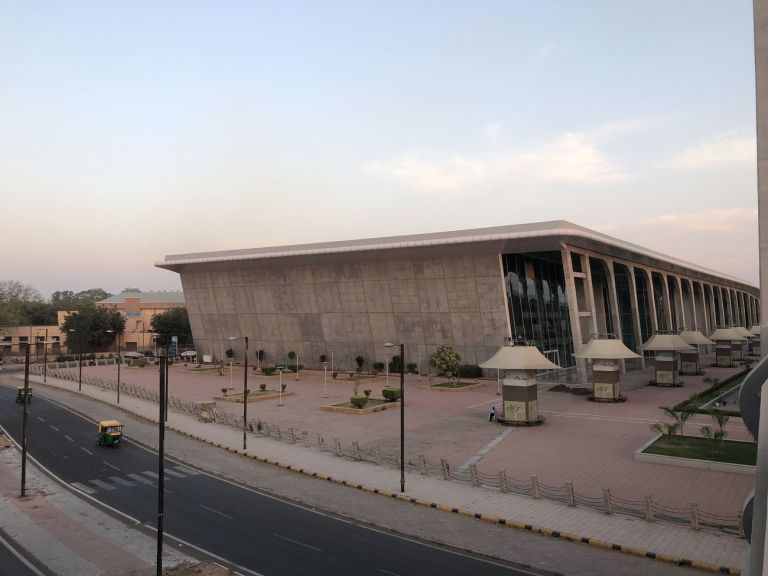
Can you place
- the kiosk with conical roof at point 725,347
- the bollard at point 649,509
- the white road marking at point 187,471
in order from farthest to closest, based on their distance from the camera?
the kiosk with conical roof at point 725,347, the white road marking at point 187,471, the bollard at point 649,509

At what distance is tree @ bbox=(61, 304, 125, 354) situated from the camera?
330 feet

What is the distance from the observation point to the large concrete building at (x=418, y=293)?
192 feet

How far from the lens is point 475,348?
6156 cm

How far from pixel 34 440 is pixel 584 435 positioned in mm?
33750

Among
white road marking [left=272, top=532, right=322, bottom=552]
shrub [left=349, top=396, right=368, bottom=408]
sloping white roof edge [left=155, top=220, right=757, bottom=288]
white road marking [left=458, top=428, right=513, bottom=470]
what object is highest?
sloping white roof edge [left=155, top=220, right=757, bottom=288]

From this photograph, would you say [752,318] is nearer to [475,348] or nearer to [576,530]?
[475,348]

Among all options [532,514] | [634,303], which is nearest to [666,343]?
[634,303]

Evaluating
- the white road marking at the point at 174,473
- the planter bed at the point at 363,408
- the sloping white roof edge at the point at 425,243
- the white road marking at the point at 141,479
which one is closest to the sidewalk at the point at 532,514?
the white road marking at the point at 174,473

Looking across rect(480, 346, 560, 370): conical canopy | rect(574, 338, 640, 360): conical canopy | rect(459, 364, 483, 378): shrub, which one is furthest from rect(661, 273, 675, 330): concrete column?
rect(480, 346, 560, 370): conical canopy

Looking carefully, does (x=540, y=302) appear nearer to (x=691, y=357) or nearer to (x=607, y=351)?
(x=691, y=357)

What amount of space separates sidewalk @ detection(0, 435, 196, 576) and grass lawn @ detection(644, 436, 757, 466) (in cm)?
2253

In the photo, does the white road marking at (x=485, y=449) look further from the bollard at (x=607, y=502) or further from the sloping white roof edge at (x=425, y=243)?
the sloping white roof edge at (x=425, y=243)

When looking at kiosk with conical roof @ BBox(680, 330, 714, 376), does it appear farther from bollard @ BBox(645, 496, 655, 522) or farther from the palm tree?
bollard @ BBox(645, 496, 655, 522)

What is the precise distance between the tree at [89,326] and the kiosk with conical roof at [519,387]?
83.5 meters
